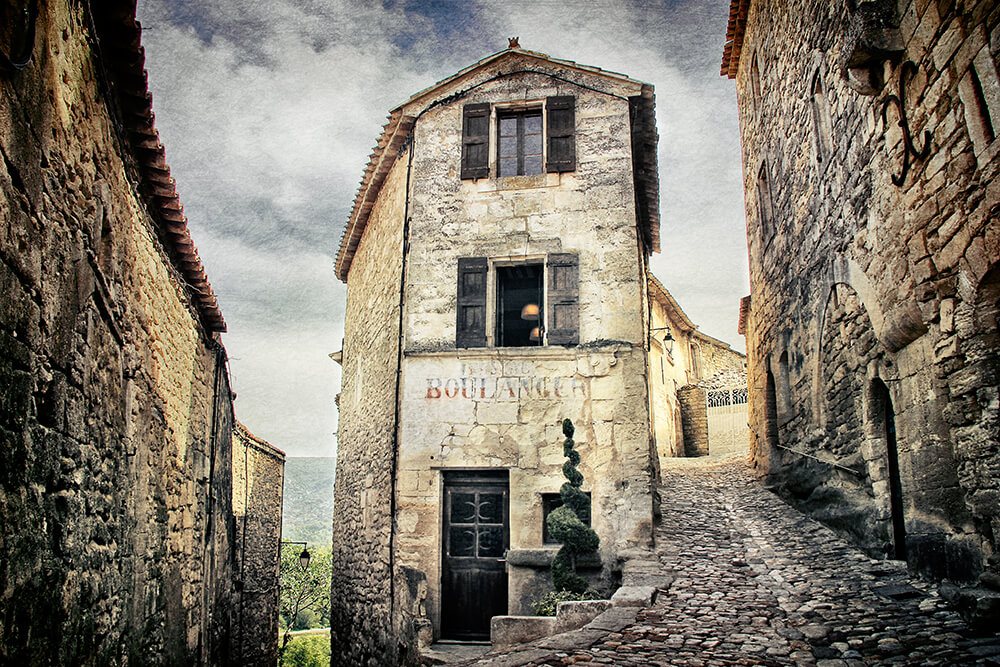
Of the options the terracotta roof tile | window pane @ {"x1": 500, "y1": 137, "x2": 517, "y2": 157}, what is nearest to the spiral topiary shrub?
window pane @ {"x1": 500, "y1": 137, "x2": 517, "y2": 157}

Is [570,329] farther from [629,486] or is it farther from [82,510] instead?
[82,510]

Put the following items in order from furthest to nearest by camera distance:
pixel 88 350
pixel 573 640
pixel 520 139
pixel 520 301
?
pixel 520 139 < pixel 520 301 < pixel 573 640 < pixel 88 350

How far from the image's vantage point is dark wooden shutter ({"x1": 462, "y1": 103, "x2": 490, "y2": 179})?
10.9 metres

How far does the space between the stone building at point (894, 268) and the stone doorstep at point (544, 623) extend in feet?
9.10

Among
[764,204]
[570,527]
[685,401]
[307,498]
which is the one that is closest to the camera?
[570,527]

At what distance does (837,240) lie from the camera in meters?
7.88

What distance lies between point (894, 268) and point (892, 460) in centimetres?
192

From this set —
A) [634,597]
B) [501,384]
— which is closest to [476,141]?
[501,384]

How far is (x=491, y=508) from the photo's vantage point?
969cm

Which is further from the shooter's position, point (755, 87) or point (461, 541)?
point (755, 87)

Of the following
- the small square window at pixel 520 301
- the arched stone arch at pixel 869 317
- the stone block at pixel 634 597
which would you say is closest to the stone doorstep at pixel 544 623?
the stone block at pixel 634 597

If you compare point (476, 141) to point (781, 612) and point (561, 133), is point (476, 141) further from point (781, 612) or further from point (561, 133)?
point (781, 612)

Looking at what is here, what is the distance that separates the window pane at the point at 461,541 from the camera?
31.5 ft

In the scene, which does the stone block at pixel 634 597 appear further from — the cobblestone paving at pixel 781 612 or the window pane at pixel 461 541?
the window pane at pixel 461 541
